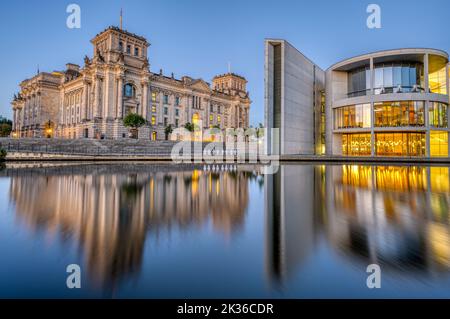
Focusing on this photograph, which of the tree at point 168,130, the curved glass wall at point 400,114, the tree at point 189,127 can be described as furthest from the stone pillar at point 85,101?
the curved glass wall at point 400,114

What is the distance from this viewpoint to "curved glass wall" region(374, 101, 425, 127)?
34938mm

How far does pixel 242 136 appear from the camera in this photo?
80.9 meters

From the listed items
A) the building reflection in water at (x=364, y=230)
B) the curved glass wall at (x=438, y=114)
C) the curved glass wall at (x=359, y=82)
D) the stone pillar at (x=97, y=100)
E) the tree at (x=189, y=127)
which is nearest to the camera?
the building reflection in water at (x=364, y=230)

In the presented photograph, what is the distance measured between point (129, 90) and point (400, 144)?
189ft

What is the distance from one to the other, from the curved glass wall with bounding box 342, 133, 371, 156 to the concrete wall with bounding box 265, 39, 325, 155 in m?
5.73

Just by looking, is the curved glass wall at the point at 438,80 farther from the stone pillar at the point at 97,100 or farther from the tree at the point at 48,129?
the tree at the point at 48,129

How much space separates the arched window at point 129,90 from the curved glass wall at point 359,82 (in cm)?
4865

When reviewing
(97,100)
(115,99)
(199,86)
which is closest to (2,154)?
(97,100)

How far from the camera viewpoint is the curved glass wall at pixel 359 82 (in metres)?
39.2

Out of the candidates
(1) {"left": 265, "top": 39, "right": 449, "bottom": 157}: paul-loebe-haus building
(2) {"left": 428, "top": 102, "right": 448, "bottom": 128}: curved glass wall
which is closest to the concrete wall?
(1) {"left": 265, "top": 39, "right": 449, "bottom": 157}: paul-loebe-haus building

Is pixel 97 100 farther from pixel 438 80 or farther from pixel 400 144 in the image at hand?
pixel 438 80

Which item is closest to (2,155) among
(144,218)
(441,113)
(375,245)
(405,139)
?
(144,218)

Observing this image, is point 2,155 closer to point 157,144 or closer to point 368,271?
point 157,144

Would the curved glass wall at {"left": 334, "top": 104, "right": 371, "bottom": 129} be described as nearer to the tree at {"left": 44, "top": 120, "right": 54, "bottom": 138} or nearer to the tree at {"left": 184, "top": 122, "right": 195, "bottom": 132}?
the tree at {"left": 184, "top": 122, "right": 195, "bottom": 132}
